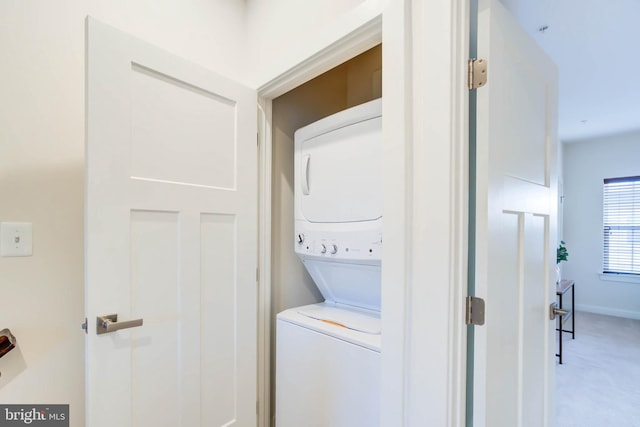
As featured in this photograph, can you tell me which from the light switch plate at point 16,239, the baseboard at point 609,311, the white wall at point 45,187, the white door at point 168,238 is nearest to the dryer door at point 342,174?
the white door at point 168,238

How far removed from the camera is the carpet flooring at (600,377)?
7.30 feet

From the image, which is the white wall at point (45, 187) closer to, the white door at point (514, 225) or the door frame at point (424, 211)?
the door frame at point (424, 211)

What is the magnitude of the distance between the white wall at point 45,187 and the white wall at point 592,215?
245 inches

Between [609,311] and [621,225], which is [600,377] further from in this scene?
[621,225]

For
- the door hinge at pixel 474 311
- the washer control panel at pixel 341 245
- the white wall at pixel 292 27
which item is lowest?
the door hinge at pixel 474 311

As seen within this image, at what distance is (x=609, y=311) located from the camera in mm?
4656

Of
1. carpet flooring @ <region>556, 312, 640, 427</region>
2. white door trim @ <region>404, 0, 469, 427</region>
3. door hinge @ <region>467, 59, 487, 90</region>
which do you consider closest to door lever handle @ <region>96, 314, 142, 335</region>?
white door trim @ <region>404, 0, 469, 427</region>

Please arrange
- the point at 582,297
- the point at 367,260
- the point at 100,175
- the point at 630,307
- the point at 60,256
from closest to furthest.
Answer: the point at 100,175 < the point at 60,256 < the point at 367,260 < the point at 630,307 < the point at 582,297

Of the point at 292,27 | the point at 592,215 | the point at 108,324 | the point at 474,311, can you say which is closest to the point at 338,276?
the point at 474,311

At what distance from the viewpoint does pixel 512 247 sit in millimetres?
1054

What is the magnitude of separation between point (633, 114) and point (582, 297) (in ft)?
9.38

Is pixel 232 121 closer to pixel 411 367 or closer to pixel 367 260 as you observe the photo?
pixel 367 260

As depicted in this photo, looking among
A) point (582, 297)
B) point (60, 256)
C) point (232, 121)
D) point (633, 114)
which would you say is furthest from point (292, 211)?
point (582, 297)

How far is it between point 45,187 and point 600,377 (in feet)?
14.0
